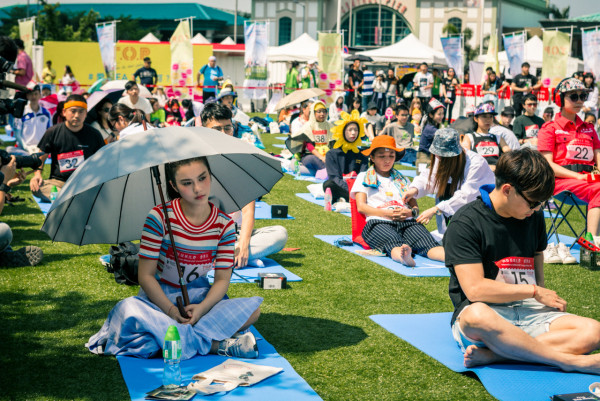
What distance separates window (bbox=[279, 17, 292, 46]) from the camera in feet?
203

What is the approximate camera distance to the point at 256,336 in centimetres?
480

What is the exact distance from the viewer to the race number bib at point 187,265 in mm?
4398

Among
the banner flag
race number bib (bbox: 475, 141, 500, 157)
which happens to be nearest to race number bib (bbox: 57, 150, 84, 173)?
race number bib (bbox: 475, 141, 500, 157)

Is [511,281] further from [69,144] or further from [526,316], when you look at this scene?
[69,144]

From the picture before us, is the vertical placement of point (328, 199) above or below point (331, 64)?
below

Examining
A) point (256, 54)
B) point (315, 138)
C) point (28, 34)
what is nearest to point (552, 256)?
point (315, 138)

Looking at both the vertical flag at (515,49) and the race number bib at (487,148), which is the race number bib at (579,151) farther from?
the vertical flag at (515,49)

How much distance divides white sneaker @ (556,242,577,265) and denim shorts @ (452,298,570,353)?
346 centimetres

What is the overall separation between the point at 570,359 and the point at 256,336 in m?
1.97

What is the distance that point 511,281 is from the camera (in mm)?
4273

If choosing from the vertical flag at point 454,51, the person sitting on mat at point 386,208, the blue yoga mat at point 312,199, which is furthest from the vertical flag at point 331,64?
the person sitting on mat at point 386,208

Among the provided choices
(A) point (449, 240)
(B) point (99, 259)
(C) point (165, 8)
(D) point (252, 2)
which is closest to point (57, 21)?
(D) point (252, 2)

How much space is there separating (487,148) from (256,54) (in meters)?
18.6

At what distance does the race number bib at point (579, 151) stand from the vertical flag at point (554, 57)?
48.5ft
